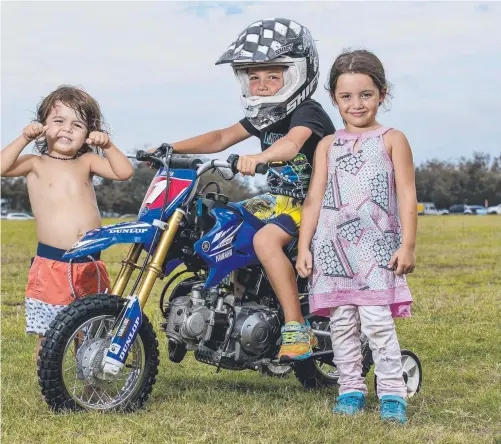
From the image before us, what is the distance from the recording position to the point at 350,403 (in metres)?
5.13

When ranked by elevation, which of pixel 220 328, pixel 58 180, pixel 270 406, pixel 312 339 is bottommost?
pixel 270 406

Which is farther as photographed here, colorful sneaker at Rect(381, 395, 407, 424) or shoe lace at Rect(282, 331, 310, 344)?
shoe lace at Rect(282, 331, 310, 344)

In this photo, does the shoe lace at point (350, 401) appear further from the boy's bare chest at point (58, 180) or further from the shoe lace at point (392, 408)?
the boy's bare chest at point (58, 180)

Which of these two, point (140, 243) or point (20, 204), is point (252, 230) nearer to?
point (140, 243)

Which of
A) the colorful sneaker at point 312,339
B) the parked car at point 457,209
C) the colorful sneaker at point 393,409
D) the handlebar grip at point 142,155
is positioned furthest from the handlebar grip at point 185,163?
the parked car at point 457,209

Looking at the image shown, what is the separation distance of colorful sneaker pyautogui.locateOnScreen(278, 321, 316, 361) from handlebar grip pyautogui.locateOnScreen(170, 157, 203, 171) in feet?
3.71

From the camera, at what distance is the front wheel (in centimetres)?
473

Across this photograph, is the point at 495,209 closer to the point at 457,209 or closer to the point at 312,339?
the point at 457,209

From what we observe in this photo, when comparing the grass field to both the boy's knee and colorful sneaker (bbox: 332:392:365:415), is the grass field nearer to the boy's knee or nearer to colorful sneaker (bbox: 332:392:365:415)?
colorful sneaker (bbox: 332:392:365:415)

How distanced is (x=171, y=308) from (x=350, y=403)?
126 cm

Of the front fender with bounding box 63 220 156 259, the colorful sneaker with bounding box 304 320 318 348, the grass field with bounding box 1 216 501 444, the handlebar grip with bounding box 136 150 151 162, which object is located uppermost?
the handlebar grip with bounding box 136 150 151 162

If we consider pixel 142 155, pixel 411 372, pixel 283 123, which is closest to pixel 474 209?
pixel 411 372

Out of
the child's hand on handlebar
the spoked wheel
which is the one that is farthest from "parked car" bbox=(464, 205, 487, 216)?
the child's hand on handlebar

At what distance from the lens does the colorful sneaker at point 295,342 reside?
5.16 m
